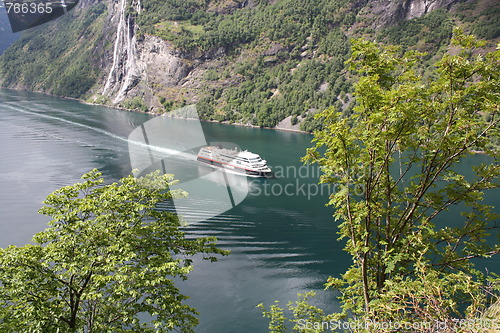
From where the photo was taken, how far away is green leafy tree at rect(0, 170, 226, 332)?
21.7 ft

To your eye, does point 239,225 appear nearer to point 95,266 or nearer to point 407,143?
point 95,266

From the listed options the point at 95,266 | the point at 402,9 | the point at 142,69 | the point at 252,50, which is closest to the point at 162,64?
the point at 142,69

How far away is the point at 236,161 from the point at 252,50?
95265mm

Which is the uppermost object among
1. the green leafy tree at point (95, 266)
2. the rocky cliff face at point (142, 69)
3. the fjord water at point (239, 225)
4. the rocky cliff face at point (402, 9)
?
the rocky cliff face at point (402, 9)

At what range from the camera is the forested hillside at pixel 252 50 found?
324ft

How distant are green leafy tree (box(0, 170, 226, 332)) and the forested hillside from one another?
77.9 meters

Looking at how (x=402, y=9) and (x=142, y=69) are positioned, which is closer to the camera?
(x=402, y=9)

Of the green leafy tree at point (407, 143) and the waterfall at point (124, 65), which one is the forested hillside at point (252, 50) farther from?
the green leafy tree at point (407, 143)

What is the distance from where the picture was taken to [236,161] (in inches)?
1673

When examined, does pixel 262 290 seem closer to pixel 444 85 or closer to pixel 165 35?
pixel 444 85

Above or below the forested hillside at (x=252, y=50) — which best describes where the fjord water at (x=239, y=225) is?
below

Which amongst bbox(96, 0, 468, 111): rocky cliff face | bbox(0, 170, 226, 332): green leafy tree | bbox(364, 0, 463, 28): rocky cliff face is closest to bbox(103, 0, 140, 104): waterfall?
bbox(96, 0, 468, 111): rocky cliff face

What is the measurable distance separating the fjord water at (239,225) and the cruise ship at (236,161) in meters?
1.63

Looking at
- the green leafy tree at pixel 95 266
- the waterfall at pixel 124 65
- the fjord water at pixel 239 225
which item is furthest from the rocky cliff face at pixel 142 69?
the green leafy tree at pixel 95 266
